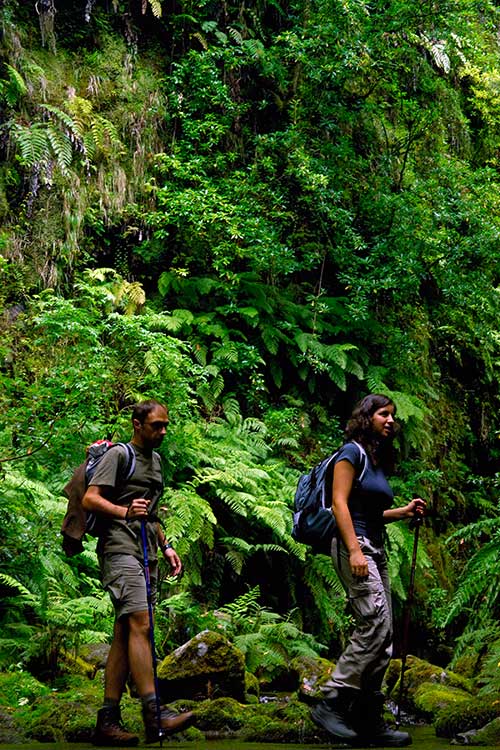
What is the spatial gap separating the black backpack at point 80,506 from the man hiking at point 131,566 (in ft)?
0.13

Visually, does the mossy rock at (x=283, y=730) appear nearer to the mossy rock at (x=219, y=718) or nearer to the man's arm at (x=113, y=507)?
the mossy rock at (x=219, y=718)

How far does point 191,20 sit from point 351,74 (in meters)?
2.99

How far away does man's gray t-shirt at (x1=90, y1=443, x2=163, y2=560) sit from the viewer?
17.6 feet

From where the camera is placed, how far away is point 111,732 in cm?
509

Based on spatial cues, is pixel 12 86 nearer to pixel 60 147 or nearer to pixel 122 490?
pixel 60 147

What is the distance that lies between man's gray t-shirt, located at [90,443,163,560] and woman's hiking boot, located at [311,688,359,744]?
1.35 meters

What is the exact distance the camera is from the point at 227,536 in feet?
35.6

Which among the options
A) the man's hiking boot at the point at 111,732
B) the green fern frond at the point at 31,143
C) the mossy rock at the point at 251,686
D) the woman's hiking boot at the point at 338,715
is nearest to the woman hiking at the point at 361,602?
the woman's hiking boot at the point at 338,715

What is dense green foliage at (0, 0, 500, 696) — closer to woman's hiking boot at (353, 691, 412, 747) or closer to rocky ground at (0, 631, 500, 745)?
rocky ground at (0, 631, 500, 745)

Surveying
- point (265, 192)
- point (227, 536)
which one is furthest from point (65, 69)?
point (227, 536)

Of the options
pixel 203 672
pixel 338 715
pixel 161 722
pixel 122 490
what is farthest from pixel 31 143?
pixel 338 715

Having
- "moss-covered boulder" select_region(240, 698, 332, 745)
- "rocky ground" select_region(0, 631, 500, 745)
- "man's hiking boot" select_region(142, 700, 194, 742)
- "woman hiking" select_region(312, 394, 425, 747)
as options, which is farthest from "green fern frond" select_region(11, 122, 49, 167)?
"man's hiking boot" select_region(142, 700, 194, 742)

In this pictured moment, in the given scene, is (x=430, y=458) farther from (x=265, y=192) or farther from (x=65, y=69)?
(x=65, y=69)

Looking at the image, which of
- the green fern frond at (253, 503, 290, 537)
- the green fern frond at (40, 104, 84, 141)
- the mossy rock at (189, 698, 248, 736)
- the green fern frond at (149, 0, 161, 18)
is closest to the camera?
the mossy rock at (189, 698, 248, 736)
